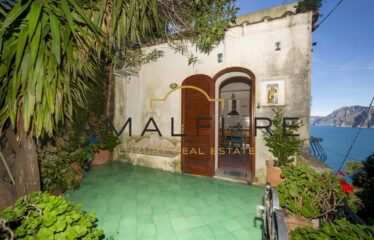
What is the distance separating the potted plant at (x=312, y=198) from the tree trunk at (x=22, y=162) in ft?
9.17

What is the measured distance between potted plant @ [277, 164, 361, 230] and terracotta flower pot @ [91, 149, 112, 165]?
17.6 ft

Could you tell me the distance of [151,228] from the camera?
2.22 meters

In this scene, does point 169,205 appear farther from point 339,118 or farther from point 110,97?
point 339,118

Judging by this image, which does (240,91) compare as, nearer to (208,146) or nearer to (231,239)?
(208,146)

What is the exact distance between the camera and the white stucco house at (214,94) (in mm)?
3314

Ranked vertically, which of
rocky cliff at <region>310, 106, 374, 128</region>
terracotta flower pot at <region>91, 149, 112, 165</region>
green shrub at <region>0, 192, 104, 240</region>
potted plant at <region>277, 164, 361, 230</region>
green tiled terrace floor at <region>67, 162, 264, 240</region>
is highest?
rocky cliff at <region>310, 106, 374, 128</region>

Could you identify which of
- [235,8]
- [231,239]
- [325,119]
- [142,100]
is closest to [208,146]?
[231,239]

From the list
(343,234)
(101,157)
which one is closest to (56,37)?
(343,234)

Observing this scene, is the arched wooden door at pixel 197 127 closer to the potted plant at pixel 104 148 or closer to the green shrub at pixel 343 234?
the potted plant at pixel 104 148

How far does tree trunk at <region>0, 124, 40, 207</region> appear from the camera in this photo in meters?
1.48

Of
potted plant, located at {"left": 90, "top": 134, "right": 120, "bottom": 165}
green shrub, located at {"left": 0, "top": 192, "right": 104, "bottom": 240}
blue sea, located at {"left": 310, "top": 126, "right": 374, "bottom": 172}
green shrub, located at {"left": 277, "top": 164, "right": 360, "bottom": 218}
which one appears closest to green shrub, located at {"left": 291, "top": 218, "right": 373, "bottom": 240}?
green shrub, located at {"left": 277, "top": 164, "right": 360, "bottom": 218}

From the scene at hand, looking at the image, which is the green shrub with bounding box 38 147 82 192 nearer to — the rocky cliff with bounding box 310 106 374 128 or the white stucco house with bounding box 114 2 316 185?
the white stucco house with bounding box 114 2 316 185

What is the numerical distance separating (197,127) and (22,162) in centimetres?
340

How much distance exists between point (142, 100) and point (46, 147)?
279cm
